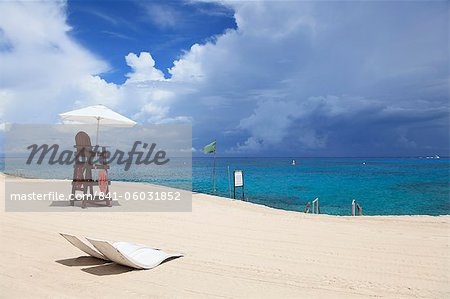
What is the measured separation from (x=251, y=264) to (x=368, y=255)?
81.1 inches

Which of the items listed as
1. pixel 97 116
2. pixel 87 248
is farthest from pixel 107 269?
pixel 97 116

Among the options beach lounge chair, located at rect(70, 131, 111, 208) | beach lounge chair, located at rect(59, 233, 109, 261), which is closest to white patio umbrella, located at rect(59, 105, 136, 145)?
beach lounge chair, located at rect(70, 131, 111, 208)

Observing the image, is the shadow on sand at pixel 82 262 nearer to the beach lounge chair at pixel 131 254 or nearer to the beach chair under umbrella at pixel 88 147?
the beach lounge chair at pixel 131 254

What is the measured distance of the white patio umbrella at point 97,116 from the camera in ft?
36.4

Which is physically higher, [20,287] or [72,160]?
[72,160]

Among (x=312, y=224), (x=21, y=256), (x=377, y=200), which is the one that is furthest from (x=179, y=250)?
(x=377, y=200)

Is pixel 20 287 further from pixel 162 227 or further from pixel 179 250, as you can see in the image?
pixel 162 227

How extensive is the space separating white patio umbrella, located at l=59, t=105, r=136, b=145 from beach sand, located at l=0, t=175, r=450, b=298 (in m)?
3.48

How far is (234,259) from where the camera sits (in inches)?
212

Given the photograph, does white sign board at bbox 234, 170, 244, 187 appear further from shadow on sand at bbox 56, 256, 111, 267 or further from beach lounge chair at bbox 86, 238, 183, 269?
shadow on sand at bbox 56, 256, 111, 267

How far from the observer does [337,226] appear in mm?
8508

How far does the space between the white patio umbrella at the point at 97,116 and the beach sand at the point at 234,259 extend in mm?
3481

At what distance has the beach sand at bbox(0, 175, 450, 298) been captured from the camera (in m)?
4.12

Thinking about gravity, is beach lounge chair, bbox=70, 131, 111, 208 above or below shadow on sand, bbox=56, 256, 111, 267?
above
